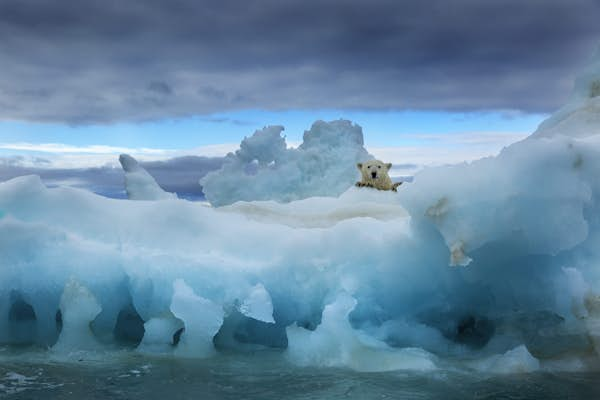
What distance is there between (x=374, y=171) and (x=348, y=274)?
389 inches

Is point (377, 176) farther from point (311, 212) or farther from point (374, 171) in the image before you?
point (311, 212)

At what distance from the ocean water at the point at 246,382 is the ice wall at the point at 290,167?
12896 mm

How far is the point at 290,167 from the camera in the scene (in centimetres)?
2069

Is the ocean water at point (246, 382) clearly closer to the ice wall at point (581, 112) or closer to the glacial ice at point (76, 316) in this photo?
the glacial ice at point (76, 316)

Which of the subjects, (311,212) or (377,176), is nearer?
(311,212)

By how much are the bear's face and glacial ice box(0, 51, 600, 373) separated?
859 cm

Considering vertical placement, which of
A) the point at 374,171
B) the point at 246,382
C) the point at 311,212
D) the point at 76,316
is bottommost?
the point at 246,382

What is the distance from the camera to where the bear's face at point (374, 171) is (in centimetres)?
1741

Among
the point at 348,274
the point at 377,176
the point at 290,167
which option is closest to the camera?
the point at 348,274

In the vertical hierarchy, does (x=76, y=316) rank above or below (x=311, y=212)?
below

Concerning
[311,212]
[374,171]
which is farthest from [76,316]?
[374,171]

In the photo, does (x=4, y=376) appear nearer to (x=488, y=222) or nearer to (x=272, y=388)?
(x=272, y=388)

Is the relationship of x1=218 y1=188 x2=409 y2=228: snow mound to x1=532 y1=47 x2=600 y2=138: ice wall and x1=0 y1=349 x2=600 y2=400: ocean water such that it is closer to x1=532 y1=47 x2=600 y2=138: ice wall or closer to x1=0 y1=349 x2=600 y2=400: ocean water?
x1=532 y1=47 x2=600 y2=138: ice wall

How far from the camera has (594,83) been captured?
11750 mm
